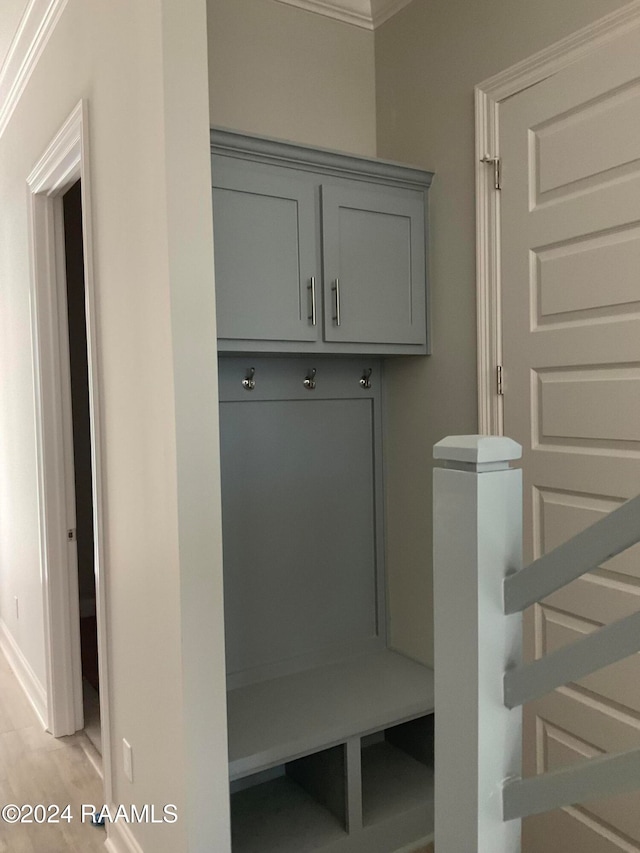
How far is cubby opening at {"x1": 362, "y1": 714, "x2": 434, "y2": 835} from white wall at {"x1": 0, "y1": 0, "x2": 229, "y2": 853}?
785 mm

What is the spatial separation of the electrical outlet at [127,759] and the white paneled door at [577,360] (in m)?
1.23

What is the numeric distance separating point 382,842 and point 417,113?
2517 mm

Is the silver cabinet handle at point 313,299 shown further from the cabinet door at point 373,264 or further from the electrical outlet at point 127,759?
the electrical outlet at point 127,759

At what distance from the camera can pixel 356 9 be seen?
106 inches

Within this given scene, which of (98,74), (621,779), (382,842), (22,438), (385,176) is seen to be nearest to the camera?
(621,779)

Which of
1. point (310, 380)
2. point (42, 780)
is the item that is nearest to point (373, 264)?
point (310, 380)

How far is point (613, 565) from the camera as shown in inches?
76.5

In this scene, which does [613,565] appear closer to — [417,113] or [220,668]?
[220,668]

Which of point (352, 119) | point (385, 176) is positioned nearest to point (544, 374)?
point (385, 176)

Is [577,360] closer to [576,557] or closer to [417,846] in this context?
[576,557]

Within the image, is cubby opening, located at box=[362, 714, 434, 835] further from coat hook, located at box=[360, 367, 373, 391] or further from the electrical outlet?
coat hook, located at box=[360, 367, 373, 391]

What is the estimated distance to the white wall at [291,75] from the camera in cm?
250

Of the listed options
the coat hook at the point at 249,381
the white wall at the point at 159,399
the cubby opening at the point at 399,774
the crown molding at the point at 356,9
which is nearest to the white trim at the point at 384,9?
the crown molding at the point at 356,9

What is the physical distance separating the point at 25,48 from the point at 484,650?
306 cm
